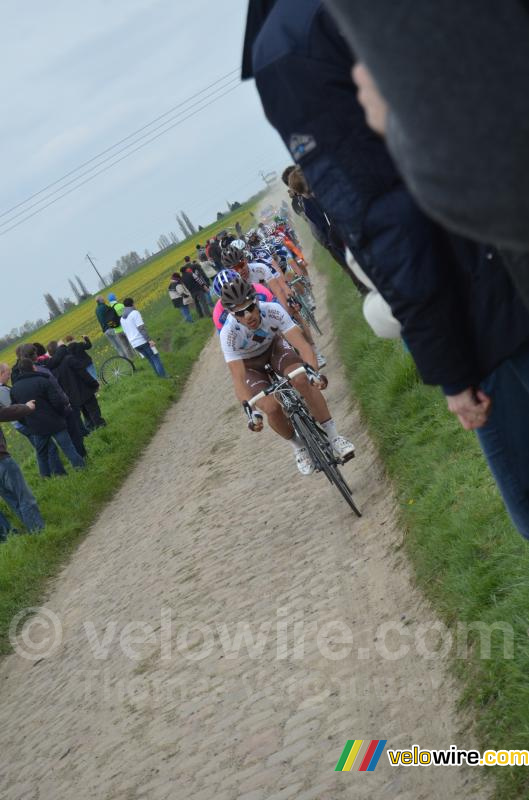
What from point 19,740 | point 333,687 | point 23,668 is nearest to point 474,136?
point 333,687

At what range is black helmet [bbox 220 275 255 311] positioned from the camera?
8.27 m

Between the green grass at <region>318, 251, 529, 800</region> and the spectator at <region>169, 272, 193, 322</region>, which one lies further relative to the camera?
the spectator at <region>169, 272, 193, 322</region>

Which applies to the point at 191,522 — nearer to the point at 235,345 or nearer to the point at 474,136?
the point at 235,345

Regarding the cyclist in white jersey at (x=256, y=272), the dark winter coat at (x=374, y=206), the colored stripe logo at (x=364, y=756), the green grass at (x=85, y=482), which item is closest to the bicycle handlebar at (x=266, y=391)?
the cyclist in white jersey at (x=256, y=272)

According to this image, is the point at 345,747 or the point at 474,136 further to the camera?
the point at 345,747

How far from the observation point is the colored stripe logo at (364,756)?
445 cm

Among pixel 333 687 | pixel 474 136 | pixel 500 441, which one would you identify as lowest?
pixel 333 687

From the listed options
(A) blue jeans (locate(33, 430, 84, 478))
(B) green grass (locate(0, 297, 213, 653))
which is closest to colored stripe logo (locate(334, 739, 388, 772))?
(B) green grass (locate(0, 297, 213, 653))

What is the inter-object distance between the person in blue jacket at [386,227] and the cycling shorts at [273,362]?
6.33 metres

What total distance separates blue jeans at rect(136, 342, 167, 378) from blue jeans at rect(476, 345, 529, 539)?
21.4 m

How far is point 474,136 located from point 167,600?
756 cm

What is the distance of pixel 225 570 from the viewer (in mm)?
8461

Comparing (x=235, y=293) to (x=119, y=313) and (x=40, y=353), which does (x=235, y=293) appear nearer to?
(x=40, y=353)

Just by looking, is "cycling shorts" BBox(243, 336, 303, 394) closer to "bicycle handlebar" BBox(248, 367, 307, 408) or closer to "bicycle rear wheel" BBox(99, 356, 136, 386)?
"bicycle handlebar" BBox(248, 367, 307, 408)
